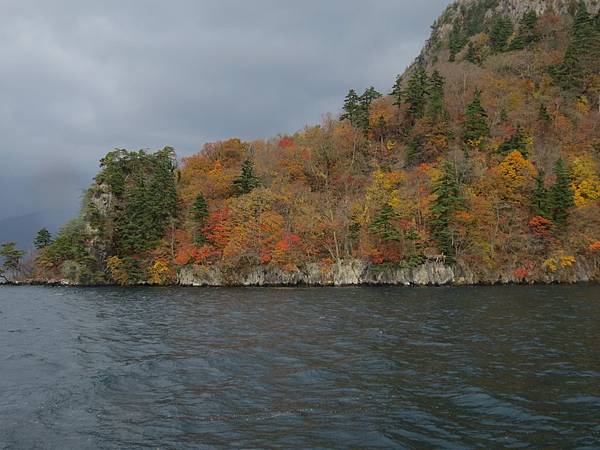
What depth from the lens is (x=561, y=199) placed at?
58.0 m

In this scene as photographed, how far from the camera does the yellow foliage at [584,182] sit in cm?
6006

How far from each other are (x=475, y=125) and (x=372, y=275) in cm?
3632

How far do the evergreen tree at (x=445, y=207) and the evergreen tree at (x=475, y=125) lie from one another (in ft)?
63.3

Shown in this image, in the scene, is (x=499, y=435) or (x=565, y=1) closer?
(x=499, y=435)

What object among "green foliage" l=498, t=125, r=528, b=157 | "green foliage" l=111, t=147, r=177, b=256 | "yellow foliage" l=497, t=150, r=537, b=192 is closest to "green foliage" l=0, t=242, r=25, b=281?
"green foliage" l=111, t=147, r=177, b=256

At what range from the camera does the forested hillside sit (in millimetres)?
58375

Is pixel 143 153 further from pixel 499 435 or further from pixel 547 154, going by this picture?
pixel 499 435

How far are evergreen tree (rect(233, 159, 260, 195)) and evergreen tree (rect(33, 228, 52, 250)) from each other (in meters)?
44.1

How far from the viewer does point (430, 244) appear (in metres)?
58.9

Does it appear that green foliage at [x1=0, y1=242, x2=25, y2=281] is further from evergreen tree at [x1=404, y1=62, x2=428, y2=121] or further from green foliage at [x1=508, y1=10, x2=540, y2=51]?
green foliage at [x1=508, y1=10, x2=540, y2=51]

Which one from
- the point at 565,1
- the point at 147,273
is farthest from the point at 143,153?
the point at 565,1

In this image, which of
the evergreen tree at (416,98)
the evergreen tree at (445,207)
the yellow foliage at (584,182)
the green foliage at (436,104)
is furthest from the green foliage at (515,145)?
the evergreen tree at (416,98)

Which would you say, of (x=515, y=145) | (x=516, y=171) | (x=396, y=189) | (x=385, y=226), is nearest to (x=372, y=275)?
(x=385, y=226)

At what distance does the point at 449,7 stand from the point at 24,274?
166 m
